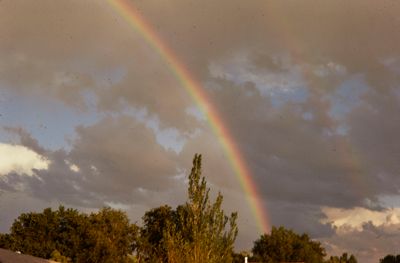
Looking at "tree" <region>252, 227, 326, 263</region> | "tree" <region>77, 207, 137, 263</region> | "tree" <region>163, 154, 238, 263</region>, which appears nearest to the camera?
"tree" <region>163, 154, 238, 263</region>

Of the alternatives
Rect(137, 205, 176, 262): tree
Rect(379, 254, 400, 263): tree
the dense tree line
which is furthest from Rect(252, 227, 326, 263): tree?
Rect(379, 254, 400, 263): tree

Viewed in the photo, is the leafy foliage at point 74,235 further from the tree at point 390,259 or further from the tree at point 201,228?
→ the tree at point 390,259

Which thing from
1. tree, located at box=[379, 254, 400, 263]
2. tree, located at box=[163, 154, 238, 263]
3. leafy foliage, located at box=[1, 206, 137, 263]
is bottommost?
tree, located at box=[163, 154, 238, 263]

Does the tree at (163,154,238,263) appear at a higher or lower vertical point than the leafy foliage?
lower

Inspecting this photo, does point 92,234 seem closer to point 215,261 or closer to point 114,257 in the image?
point 114,257

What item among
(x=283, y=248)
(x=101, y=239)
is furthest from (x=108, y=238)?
(x=283, y=248)

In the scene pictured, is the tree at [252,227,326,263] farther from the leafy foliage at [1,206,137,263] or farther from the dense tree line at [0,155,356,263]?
the leafy foliage at [1,206,137,263]

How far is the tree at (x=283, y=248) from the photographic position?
435 ft

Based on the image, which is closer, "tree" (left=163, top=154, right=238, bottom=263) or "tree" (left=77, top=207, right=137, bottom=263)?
"tree" (left=163, top=154, right=238, bottom=263)

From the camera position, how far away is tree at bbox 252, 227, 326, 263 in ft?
435

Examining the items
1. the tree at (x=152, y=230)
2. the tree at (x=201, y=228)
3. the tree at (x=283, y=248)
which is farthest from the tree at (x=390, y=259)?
the tree at (x=201, y=228)

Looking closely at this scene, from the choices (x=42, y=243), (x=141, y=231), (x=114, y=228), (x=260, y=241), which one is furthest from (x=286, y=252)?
(x=42, y=243)

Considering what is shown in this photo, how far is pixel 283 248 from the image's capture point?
133m

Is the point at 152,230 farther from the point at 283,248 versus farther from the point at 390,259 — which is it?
the point at 390,259
